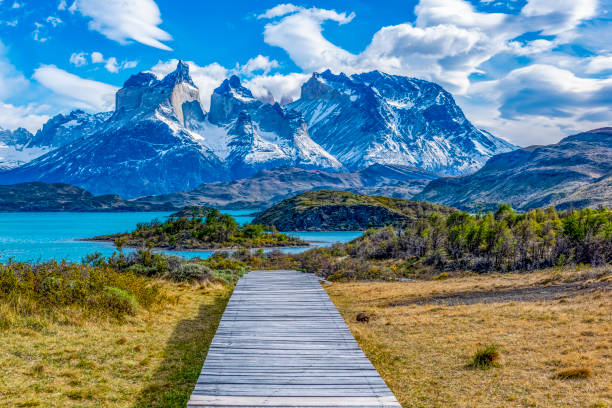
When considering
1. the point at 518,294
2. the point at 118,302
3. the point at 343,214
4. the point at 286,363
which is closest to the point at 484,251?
the point at 518,294

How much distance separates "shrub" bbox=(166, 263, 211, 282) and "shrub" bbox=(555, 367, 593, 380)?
2019 cm

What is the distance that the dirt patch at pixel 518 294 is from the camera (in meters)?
20.7

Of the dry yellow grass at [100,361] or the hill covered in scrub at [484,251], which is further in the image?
the hill covered in scrub at [484,251]

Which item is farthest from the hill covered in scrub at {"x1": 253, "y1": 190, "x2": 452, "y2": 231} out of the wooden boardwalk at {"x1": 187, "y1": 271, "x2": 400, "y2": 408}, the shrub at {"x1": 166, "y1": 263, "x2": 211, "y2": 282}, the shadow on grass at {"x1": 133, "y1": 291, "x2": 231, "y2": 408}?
the wooden boardwalk at {"x1": 187, "y1": 271, "x2": 400, "y2": 408}

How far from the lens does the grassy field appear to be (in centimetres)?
1016

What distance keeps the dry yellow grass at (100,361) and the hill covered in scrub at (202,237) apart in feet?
191

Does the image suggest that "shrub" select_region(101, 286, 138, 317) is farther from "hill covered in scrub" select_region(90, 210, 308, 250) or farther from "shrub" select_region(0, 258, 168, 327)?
"hill covered in scrub" select_region(90, 210, 308, 250)

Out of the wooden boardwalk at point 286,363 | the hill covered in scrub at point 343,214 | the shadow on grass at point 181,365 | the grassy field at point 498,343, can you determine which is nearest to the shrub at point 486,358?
the grassy field at point 498,343

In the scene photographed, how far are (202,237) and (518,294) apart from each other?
61.5 meters

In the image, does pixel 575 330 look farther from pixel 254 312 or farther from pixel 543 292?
pixel 254 312

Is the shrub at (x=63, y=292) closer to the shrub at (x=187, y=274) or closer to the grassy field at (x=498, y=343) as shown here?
the grassy field at (x=498, y=343)

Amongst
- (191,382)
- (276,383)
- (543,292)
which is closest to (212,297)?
(191,382)

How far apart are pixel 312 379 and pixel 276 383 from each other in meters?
0.73

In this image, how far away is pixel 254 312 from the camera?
46.9 feet
